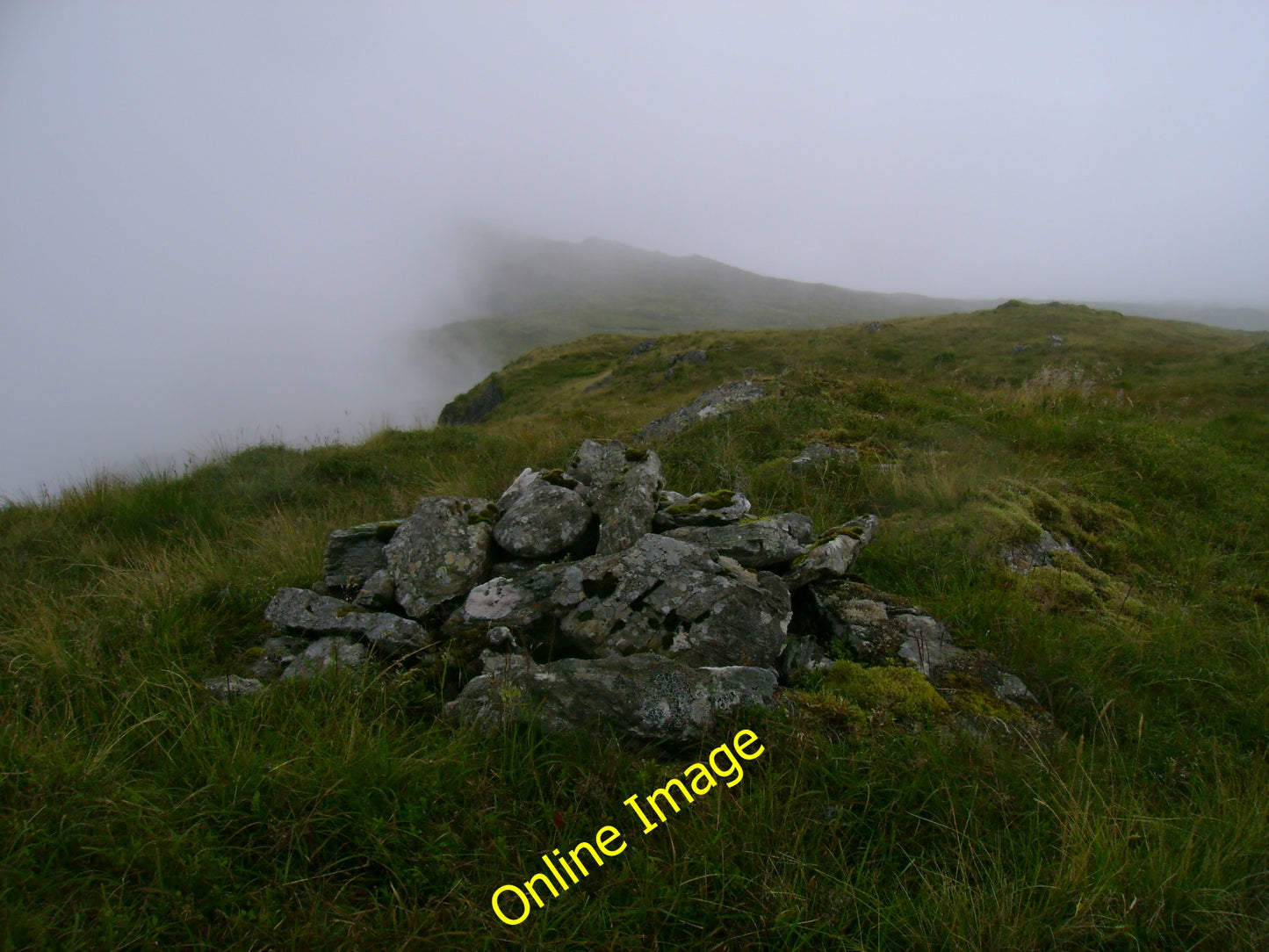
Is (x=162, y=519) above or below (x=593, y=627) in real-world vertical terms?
below

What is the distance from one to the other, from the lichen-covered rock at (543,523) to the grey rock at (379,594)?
91 centimetres

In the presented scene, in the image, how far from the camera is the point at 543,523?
16.9 ft

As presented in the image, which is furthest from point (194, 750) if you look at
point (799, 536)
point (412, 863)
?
point (799, 536)

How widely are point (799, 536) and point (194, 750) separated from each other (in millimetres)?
4321

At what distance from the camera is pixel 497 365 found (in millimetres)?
122188

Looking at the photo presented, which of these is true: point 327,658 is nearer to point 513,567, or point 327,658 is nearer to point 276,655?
point 276,655

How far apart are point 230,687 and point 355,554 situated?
1875 mm

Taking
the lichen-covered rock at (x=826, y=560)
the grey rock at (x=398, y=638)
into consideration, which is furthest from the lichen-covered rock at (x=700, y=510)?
the grey rock at (x=398, y=638)

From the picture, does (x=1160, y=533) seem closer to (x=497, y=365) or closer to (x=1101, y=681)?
(x=1101, y=681)

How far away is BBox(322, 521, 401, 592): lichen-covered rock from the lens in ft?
16.3

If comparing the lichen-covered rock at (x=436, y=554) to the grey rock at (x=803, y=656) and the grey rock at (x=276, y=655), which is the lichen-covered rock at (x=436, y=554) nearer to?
the grey rock at (x=276, y=655)

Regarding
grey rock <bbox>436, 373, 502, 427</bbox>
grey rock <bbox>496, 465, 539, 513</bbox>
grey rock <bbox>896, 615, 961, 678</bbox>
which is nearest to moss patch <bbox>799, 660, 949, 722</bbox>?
grey rock <bbox>896, 615, 961, 678</bbox>

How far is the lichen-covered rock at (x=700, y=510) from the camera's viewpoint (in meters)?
5.36

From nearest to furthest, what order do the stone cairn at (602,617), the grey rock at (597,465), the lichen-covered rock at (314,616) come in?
the stone cairn at (602,617) → the lichen-covered rock at (314,616) → the grey rock at (597,465)
